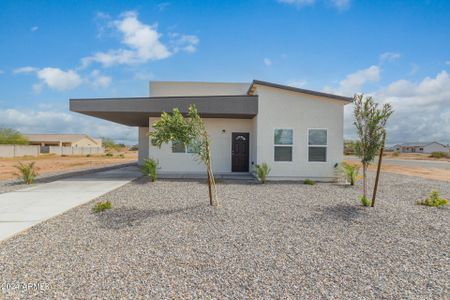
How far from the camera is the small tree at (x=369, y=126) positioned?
661 centimetres

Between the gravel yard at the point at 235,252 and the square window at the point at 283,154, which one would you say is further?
the square window at the point at 283,154

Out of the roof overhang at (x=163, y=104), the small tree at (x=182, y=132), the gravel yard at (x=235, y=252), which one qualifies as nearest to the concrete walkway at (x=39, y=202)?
the gravel yard at (x=235, y=252)

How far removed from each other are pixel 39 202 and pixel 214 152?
762cm

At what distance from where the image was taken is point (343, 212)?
626cm

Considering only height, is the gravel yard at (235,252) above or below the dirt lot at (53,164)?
above

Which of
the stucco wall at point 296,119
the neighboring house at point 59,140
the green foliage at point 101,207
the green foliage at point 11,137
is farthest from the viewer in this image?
the neighboring house at point 59,140

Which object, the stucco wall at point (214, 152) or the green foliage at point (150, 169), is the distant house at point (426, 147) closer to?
the stucco wall at point (214, 152)

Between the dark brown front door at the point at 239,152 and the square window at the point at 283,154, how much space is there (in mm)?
2199

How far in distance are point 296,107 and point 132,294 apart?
391 inches

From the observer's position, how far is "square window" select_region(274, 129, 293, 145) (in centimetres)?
1099

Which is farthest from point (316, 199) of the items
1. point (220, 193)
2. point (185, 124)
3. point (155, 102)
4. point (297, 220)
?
point (155, 102)

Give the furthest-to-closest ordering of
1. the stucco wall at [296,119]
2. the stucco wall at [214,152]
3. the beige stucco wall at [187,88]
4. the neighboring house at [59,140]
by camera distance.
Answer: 1. the neighboring house at [59,140]
2. the beige stucco wall at [187,88]
3. the stucco wall at [214,152]
4. the stucco wall at [296,119]

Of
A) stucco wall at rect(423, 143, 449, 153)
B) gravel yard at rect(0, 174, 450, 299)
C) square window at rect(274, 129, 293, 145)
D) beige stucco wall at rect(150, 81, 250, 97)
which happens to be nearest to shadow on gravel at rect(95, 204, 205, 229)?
gravel yard at rect(0, 174, 450, 299)

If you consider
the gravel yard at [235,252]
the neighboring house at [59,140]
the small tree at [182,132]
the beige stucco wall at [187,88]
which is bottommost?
the gravel yard at [235,252]
